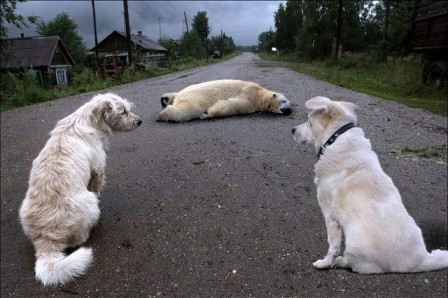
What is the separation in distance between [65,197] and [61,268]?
83 centimetres

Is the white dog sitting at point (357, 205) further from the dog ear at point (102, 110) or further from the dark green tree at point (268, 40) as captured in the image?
the dark green tree at point (268, 40)

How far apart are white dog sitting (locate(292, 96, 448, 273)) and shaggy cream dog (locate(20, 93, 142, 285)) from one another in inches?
101

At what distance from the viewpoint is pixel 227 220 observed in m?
4.76

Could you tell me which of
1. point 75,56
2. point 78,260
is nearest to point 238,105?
point 78,260

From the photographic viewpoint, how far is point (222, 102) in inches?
369

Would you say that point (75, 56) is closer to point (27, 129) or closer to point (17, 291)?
point (27, 129)

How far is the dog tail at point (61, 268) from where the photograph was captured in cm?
361

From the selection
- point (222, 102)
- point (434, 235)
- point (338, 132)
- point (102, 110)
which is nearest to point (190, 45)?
point (222, 102)

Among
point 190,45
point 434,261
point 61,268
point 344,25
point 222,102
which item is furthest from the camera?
point 190,45

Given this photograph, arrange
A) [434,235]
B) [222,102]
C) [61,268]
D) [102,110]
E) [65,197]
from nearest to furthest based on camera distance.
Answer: [61,268], [65,197], [434,235], [102,110], [222,102]

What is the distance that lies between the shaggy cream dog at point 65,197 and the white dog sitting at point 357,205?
101 inches

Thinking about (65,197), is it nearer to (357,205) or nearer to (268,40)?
(357,205)

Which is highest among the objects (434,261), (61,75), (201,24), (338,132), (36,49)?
(201,24)

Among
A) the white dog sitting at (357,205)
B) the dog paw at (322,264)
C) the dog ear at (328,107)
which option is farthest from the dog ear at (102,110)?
the dog paw at (322,264)
